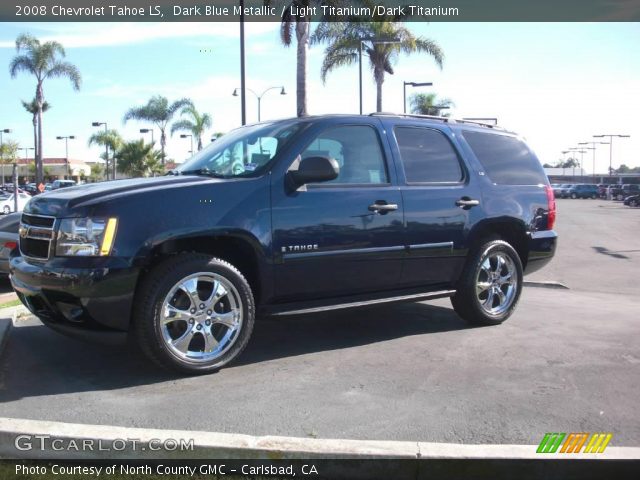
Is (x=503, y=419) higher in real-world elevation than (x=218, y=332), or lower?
lower

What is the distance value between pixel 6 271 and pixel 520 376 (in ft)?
25.7

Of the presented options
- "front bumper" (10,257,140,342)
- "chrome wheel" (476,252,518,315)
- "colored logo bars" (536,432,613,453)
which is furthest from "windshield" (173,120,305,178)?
"colored logo bars" (536,432,613,453)

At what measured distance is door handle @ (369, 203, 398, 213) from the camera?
4.94 meters

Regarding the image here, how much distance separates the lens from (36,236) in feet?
14.0

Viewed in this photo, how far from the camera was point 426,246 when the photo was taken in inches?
209

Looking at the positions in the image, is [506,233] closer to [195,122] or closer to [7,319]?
[7,319]

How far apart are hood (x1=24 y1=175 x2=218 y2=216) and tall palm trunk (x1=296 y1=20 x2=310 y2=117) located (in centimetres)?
1549

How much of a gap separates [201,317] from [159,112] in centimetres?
5046

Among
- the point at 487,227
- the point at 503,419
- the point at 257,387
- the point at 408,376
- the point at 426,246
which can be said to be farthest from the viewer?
the point at 487,227

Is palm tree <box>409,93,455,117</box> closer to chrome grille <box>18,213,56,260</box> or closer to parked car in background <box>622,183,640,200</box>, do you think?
parked car in background <box>622,183,640,200</box>

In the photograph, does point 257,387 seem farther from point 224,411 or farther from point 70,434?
point 70,434

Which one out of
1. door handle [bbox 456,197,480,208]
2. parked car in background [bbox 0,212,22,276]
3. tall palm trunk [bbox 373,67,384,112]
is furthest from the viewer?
tall palm trunk [bbox 373,67,384,112]

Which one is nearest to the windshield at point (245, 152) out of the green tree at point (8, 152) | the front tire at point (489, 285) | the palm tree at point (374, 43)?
the front tire at point (489, 285)

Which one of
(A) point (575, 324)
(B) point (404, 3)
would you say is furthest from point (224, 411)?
(B) point (404, 3)
